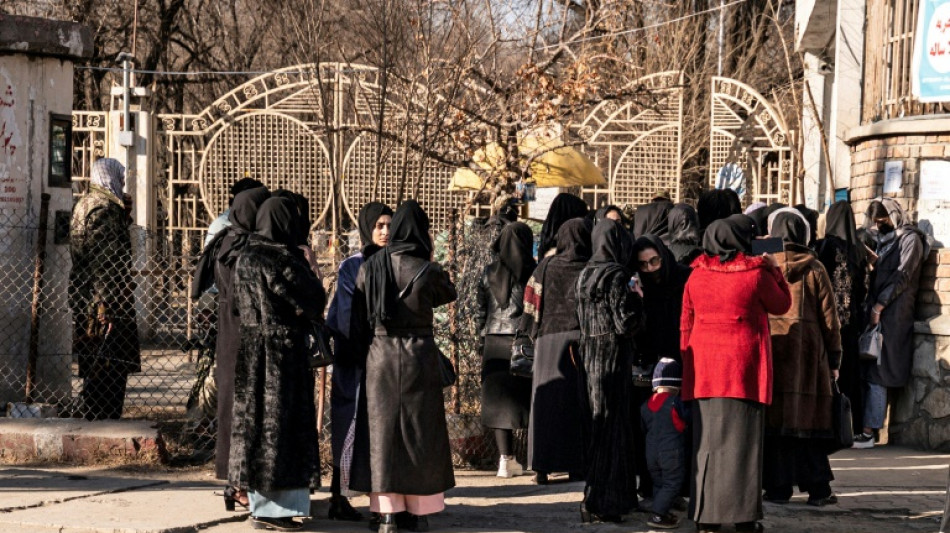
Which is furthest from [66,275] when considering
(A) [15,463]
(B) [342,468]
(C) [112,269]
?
(B) [342,468]

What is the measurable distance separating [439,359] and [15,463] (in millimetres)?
3221

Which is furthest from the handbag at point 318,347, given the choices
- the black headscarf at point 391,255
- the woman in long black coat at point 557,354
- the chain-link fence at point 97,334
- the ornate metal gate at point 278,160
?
the ornate metal gate at point 278,160

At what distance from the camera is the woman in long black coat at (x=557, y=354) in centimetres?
796

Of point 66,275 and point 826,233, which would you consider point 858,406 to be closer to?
point 826,233

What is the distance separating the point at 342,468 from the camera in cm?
→ 699

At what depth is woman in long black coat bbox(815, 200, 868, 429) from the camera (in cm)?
962

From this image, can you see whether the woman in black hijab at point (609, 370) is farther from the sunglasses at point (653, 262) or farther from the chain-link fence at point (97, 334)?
the chain-link fence at point (97, 334)

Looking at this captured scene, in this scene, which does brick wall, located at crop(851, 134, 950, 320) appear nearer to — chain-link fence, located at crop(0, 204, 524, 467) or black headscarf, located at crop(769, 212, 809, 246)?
black headscarf, located at crop(769, 212, 809, 246)

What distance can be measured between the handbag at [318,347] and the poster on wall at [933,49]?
430 centimetres

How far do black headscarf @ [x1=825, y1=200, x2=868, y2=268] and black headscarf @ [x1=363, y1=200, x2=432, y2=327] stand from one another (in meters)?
4.05

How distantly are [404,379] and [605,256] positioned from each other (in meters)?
1.29

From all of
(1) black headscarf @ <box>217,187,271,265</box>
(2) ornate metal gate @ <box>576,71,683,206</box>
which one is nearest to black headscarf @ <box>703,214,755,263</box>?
(1) black headscarf @ <box>217,187,271,265</box>

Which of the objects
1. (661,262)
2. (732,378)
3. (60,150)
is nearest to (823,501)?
(732,378)

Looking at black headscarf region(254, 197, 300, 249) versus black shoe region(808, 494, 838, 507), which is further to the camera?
black shoe region(808, 494, 838, 507)
